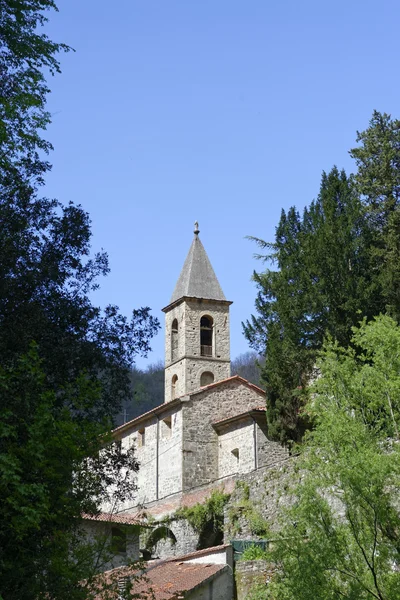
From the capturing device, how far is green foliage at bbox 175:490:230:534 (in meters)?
30.2

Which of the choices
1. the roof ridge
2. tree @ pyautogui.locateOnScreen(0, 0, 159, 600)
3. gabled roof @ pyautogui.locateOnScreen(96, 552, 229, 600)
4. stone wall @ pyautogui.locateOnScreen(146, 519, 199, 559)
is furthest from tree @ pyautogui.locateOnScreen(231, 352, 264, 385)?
tree @ pyautogui.locateOnScreen(0, 0, 159, 600)

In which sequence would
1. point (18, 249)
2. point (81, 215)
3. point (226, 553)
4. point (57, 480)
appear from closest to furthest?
point (57, 480), point (18, 249), point (81, 215), point (226, 553)

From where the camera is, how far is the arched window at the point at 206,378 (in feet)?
136

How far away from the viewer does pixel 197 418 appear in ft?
122

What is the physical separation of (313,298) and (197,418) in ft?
36.6

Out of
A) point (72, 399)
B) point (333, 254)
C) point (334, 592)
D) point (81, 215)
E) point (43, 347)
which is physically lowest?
point (334, 592)

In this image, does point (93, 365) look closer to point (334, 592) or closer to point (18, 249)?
point (18, 249)

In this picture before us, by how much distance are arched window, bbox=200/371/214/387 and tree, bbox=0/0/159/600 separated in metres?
24.3

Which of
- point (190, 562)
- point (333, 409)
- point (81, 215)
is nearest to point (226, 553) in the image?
point (190, 562)

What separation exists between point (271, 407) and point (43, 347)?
15.9 meters

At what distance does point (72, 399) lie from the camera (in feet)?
48.0

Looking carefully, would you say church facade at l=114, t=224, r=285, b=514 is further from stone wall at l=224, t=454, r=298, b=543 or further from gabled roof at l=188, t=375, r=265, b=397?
stone wall at l=224, t=454, r=298, b=543

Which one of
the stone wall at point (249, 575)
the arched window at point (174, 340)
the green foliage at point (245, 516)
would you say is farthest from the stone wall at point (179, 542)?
the arched window at point (174, 340)

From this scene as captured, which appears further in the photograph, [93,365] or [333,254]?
[333,254]
